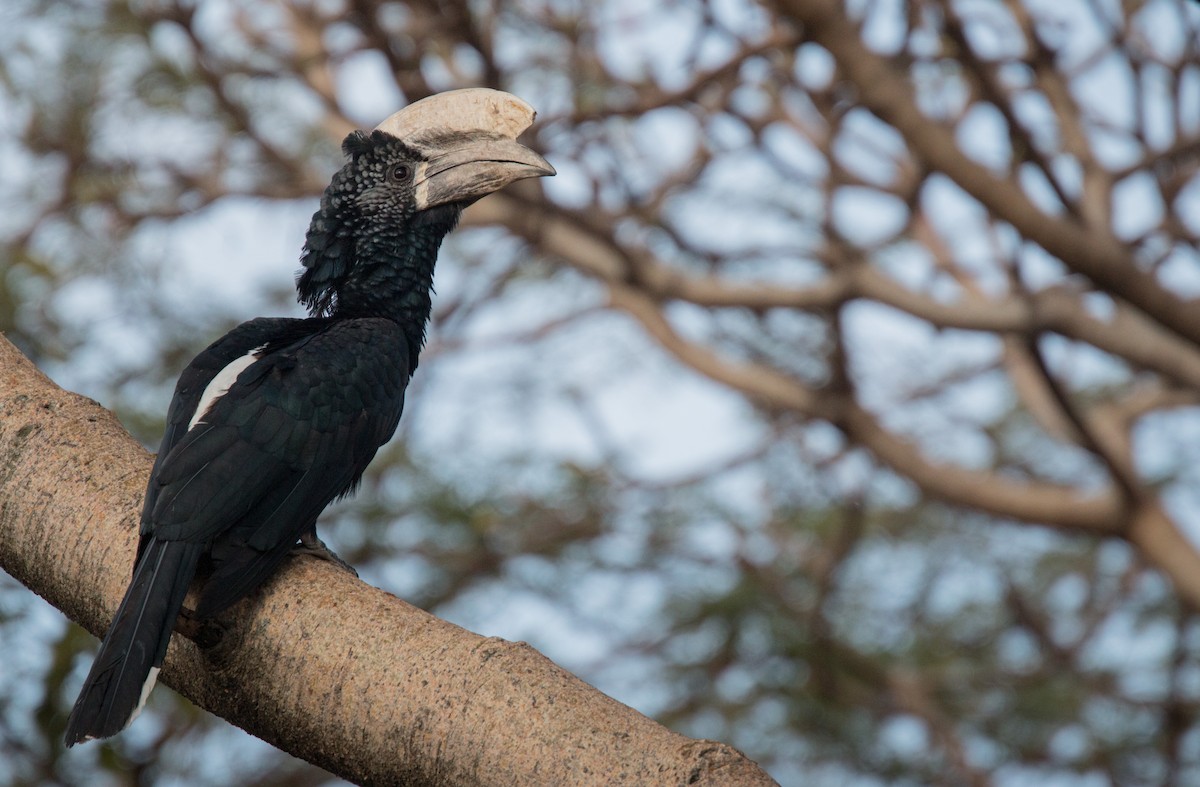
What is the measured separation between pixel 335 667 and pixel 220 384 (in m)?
0.80

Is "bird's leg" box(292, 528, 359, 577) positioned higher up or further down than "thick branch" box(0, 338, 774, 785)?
higher up

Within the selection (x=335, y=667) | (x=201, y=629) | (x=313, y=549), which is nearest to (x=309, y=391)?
(x=313, y=549)

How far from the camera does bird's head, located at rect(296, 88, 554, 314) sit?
292 centimetres

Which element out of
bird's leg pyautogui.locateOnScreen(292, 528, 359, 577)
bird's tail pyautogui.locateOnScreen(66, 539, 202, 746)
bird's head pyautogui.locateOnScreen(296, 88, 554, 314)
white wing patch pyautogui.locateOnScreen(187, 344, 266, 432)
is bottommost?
bird's tail pyautogui.locateOnScreen(66, 539, 202, 746)

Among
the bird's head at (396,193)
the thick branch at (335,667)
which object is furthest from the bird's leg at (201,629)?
the bird's head at (396,193)

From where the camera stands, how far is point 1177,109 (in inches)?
189

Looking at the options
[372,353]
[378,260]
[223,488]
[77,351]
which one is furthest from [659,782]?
[77,351]

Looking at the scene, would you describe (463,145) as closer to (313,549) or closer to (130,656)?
(313,549)

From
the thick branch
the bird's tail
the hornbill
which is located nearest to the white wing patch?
the hornbill

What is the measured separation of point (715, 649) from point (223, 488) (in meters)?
3.04

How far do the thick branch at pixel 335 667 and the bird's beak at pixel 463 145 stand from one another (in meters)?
1.01

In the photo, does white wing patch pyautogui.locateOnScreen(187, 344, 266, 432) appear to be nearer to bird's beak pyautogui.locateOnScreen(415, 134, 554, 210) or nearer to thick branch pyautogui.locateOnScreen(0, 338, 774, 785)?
thick branch pyautogui.locateOnScreen(0, 338, 774, 785)

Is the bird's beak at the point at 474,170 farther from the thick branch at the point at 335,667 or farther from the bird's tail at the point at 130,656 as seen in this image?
the bird's tail at the point at 130,656

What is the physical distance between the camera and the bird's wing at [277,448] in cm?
202
